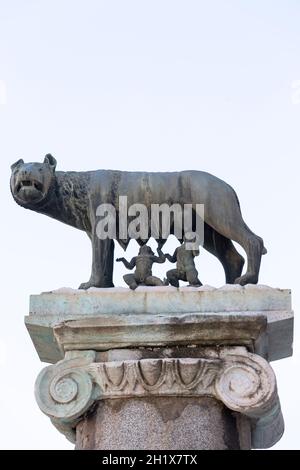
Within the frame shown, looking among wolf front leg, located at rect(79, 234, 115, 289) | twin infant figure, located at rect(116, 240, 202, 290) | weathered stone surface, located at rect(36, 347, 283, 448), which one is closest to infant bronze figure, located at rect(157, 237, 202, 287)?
twin infant figure, located at rect(116, 240, 202, 290)

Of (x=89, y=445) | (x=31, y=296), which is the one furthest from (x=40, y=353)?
(x=89, y=445)

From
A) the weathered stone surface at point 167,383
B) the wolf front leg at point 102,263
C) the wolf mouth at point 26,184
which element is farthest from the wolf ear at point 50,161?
the weathered stone surface at point 167,383

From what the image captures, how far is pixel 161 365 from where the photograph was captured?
38.5ft

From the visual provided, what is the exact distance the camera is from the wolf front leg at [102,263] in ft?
42.1

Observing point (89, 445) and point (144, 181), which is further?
point (144, 181)

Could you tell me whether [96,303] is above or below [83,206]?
below

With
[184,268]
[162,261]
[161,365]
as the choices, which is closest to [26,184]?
[162,261]

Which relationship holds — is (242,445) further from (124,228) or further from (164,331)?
(124,228)

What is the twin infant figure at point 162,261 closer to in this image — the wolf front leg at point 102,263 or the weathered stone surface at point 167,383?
the wolf front leg at point 102,263

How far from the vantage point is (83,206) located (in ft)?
43.9

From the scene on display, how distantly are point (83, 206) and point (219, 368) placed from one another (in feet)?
8.69

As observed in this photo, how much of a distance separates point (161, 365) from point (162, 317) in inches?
21.0
